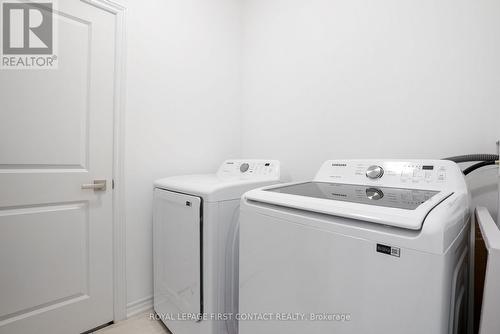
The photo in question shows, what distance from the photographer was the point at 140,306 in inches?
68.9

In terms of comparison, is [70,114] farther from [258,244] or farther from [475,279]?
[475,279]

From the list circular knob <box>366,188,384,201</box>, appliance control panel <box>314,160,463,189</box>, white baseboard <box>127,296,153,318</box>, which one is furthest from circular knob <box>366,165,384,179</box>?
white baseboard <box>127,296,153,318</box>

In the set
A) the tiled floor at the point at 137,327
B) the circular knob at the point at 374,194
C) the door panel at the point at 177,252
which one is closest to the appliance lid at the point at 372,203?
the circular knob at the point at 374,194

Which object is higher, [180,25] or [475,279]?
[180,25]

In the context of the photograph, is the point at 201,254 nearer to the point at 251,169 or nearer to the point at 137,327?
the point at 251,169

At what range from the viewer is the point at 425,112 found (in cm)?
132

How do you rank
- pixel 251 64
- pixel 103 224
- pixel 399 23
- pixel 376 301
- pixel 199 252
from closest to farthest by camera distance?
pixel 376 301 → pixel 199 252 → pixel 399 23 → pixel 103 224 → pixel 251 64

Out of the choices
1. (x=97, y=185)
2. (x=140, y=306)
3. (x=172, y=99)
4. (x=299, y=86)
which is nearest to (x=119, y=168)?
(x=97, y=185)

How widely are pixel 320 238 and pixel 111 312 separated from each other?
164cm

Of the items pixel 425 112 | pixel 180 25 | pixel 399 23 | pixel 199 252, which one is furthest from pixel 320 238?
pixel 180 25

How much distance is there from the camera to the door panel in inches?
50.0

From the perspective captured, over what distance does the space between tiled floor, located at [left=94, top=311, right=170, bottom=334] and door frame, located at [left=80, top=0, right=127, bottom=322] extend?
0.18 ft

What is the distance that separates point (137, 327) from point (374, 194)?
1.72m

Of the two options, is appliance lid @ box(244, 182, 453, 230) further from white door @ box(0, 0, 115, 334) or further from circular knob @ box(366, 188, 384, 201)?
white door @ box(0, 0, 115, 334)
